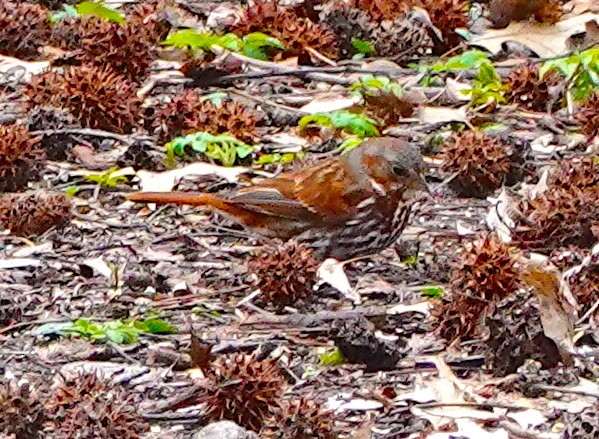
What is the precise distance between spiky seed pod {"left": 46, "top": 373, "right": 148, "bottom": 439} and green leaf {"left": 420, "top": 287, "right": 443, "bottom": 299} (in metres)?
1.32

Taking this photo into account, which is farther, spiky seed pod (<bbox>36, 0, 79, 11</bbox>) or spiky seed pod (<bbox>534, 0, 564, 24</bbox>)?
spiky seed pod (<bbox>36, 0, 79, 11</bbox>)

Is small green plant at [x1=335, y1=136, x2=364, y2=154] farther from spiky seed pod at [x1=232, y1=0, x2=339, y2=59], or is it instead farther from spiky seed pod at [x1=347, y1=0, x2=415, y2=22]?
spiky seed pod at [x1=347, y1=0, x2=415, y2=22]

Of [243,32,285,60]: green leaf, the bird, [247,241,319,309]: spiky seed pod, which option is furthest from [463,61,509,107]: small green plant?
[247,241,319,309]: spiky seed pod

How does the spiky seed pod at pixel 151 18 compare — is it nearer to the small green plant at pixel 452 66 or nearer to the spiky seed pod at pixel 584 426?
the small green plant at pixel 452 66

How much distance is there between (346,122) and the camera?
21.4 ft

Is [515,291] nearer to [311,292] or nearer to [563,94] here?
[311,292]

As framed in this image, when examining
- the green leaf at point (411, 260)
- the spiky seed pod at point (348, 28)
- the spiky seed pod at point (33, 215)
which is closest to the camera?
the green leaf at point (411, 260)

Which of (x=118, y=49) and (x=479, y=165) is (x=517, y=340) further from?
(x=118, y=49)

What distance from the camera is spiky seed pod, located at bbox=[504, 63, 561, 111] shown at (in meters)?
6.66

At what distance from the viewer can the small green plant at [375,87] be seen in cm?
676

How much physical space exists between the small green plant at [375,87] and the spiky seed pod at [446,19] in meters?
0.78

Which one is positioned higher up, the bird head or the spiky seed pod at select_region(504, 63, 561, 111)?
the bird head

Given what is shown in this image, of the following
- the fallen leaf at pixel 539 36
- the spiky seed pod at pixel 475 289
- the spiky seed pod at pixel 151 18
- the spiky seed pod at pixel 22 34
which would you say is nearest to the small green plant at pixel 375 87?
the fallen leaf at pixel 539 36

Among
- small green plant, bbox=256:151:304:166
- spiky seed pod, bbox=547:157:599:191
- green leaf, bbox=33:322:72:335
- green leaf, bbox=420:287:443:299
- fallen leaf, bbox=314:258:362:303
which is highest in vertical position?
green leaf, bbox=33:322:72:335
